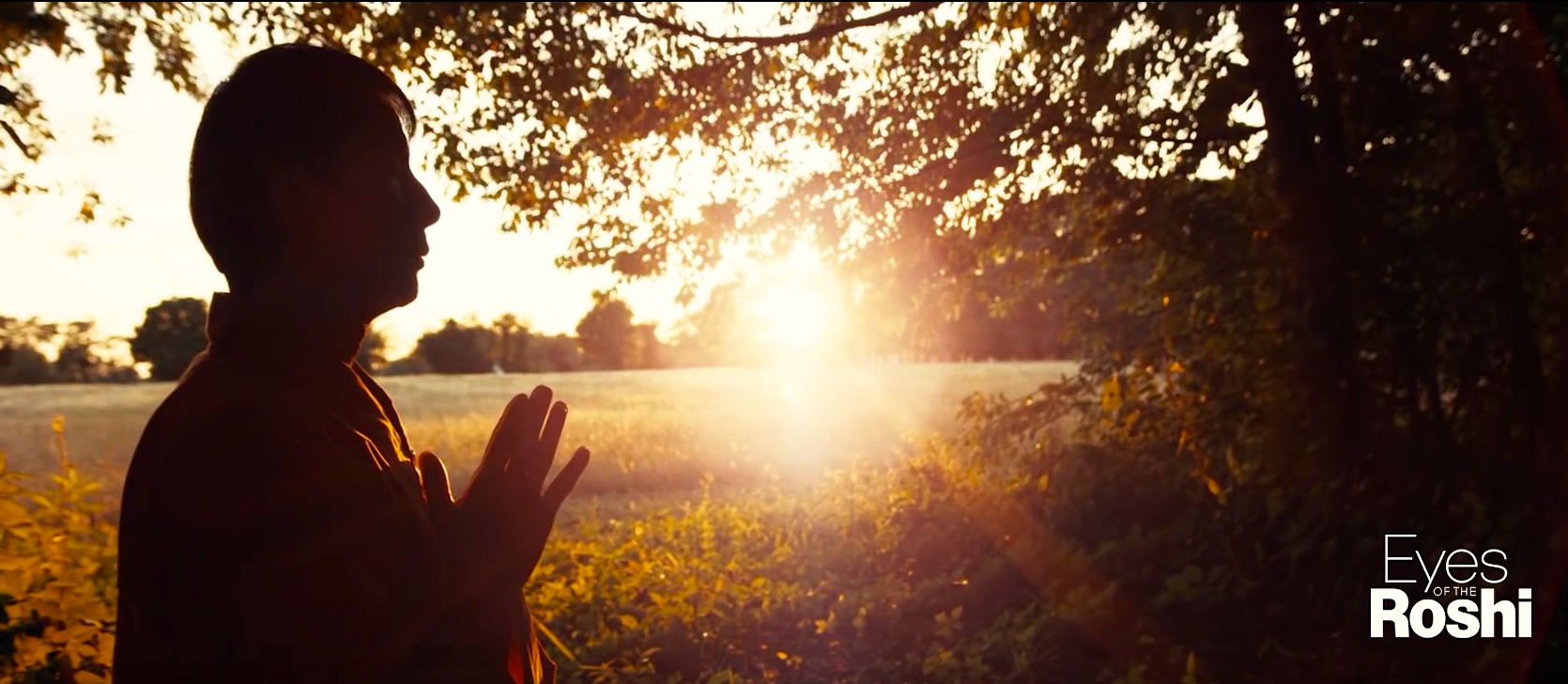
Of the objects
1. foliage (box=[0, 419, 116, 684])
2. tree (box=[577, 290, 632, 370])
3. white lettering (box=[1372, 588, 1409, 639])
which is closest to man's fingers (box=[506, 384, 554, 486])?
foliage (box=[0, 419, 116, 684])


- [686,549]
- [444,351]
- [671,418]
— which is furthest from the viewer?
[444,351]

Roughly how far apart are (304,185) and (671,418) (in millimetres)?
18380

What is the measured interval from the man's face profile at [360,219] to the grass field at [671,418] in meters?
8.53

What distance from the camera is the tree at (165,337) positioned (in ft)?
168

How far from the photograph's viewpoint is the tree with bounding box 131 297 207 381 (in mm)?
51094

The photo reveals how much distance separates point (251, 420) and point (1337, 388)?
5282 millimetres

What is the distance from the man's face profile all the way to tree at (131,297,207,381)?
5805 centimetres

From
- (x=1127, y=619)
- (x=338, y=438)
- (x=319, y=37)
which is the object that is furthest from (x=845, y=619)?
(x=338, y=438)

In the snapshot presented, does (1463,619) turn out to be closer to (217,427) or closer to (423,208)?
(423,208)

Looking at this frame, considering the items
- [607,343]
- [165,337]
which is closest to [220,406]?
[607,343]

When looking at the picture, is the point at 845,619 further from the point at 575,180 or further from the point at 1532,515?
the point at 1532,515

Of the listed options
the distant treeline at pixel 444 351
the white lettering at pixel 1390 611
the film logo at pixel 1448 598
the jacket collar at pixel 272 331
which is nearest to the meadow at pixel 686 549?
the white lettering at pixel 1390 611

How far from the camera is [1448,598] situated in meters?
4.73

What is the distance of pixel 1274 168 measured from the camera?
502 centimetres
